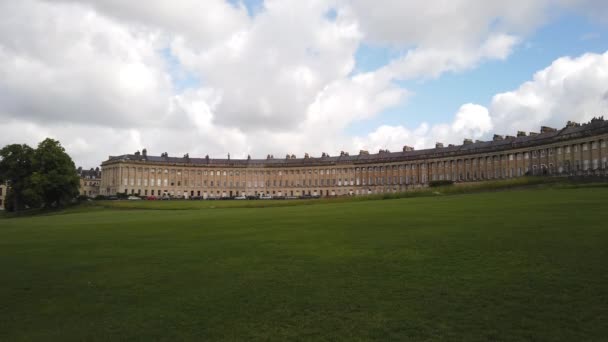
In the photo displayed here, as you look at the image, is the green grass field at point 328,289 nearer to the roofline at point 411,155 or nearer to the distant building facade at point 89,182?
the roofline at point 411,155

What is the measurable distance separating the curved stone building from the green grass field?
261 feet

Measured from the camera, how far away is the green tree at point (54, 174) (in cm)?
7544

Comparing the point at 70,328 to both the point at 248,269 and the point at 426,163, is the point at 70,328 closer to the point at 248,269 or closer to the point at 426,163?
the point at 248,269

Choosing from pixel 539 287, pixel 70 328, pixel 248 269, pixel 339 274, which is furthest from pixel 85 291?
pixel 539 287

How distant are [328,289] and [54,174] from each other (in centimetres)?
8058

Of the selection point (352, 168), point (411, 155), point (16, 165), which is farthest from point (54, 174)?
point (411, 155)

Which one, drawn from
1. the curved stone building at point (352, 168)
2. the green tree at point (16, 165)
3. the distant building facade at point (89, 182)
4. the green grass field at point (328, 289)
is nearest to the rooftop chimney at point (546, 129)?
the curved stone building at point (352, 168)

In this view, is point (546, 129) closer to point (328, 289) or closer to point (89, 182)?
point (328, 289)

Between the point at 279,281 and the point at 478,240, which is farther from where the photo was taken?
the point at 478,240

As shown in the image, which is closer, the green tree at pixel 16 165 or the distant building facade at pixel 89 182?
the green tree at pixel 16 165

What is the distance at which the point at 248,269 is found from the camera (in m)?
11.2

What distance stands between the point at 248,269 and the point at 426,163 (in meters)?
111

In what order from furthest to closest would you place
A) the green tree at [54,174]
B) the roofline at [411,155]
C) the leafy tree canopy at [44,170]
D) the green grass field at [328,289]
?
the roofline at [411,155]
the leafy tree canopy at [44,170]
the green tree at [54,174]
the green grass field at [328,289]

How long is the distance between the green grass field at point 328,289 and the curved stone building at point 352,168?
3127 inches
